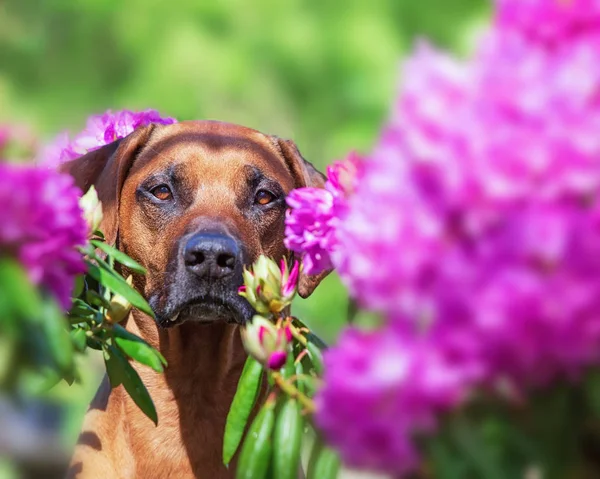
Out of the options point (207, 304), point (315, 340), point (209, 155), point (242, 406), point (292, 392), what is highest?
point (209, 155)

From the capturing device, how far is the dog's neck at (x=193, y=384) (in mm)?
4457

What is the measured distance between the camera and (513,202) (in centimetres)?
169

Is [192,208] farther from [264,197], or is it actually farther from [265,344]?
[265,344]

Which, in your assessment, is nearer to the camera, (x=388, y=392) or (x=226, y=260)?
(x=388, y=392)

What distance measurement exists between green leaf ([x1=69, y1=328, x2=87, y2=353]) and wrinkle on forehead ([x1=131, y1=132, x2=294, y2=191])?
6.26 ft

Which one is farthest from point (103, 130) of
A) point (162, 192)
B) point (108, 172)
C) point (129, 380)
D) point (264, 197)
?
point (129, 380)

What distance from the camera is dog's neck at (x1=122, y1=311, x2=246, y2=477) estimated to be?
4.46m

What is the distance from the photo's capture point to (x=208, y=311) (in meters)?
4.31

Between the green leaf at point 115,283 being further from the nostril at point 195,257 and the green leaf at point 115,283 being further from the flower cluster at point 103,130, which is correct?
the flower cluster at point 103,130

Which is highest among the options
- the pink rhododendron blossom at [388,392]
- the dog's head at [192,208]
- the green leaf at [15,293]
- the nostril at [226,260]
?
the dog's head at [192,208]

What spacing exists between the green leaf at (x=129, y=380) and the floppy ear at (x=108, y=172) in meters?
1.62

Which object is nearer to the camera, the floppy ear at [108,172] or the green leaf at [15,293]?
the green leaf at [15,293]

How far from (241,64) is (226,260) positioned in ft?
30.6

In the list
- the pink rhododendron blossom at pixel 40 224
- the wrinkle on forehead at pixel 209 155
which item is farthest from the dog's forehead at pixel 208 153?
the pink rhododendron blossom at pixel 40 224
